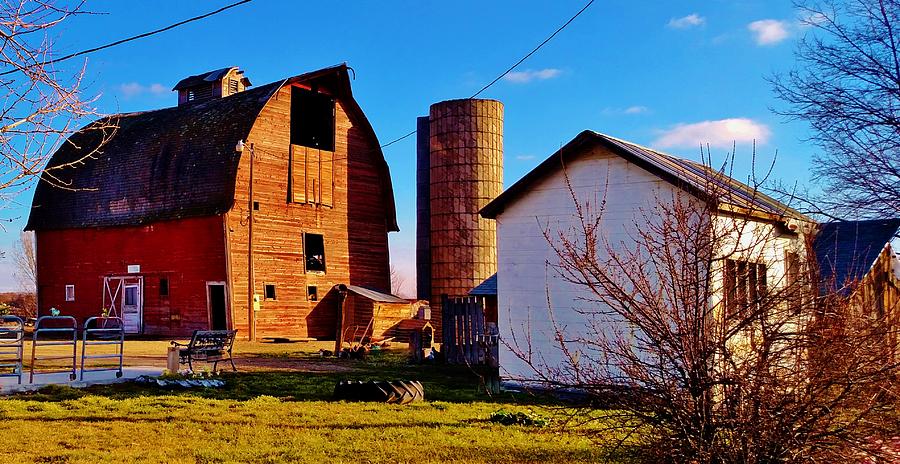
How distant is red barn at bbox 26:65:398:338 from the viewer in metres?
27.6

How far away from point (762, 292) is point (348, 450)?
15.5 ft

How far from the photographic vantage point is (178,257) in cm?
2830

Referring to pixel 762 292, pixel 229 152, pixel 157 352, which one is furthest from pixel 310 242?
pixel 762 292

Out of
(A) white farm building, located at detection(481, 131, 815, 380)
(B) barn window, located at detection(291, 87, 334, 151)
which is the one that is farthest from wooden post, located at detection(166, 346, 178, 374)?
(B) barn window, located at detection(291, 87, 334, 151)

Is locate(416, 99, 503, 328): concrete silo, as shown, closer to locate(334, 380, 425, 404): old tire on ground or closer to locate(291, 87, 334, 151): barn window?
locate(291, 87, 334, 151): barn window

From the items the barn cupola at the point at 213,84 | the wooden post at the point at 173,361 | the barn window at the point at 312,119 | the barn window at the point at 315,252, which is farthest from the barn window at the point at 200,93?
the wooden post at the point at 173,361

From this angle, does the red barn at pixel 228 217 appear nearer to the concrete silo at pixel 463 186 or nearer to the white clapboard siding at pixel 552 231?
the concrete silo at pixel 463 186

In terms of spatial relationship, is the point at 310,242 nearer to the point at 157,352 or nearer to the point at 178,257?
the point at 178,257

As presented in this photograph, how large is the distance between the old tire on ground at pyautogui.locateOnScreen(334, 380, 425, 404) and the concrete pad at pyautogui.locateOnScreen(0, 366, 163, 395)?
3926 millimetres

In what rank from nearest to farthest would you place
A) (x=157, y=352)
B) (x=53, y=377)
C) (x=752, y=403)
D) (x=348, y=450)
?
1. (x=752, y=403)
2. (x=348, y=450)
3. (x=53, y=377)
4. (x=157, y=352)

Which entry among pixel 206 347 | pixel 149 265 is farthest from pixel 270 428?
pixel 149 265

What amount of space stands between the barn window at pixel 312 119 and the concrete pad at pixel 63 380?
16736mm

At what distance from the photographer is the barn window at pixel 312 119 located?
3033cm

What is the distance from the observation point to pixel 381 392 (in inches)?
478
